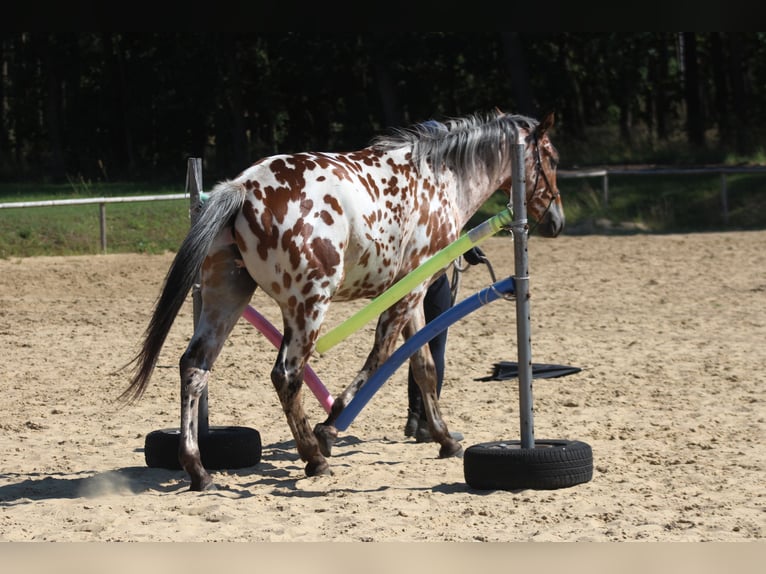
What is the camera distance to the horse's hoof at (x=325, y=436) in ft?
19.7

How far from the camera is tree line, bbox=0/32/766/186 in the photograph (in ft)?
99.6

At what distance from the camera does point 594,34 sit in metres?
33.6

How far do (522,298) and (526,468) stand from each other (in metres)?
0.86

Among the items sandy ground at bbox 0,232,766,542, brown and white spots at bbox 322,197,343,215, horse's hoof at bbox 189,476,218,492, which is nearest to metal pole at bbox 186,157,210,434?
sandy ground at bbox 0,232,766,542

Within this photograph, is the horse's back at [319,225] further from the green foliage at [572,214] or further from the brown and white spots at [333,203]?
the green foliage at [572,214]

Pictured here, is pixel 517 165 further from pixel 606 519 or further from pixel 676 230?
pixel 676 230

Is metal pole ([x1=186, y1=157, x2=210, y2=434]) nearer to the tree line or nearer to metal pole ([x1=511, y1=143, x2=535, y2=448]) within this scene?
metal pole ([x1=511, y1=143, x2=535, y2=448])

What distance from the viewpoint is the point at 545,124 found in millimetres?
6383

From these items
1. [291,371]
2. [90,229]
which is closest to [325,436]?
[291,371]

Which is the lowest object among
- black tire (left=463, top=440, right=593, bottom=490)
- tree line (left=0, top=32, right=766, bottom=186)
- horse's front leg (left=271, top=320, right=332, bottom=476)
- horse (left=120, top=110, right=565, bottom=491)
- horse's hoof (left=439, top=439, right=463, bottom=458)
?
horse's hoof (left=439, top=439, right=463, bottom=458)

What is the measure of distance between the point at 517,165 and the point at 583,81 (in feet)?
103

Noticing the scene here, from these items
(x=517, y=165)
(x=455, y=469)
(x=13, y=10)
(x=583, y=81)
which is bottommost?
(x=455, y=469)

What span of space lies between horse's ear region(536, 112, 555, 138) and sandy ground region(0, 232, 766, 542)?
6.23 feet

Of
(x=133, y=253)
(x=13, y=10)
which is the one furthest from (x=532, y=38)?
(x=13, y=10)
